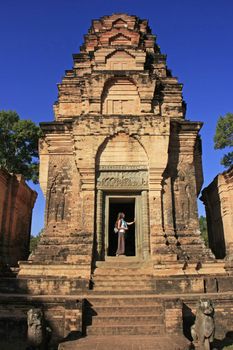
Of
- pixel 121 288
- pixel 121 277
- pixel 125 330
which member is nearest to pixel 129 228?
→ pixel 121 277

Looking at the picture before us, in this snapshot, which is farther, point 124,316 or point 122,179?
point 122,179

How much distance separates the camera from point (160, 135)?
45.8ft

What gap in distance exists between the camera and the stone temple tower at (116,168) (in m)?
12.7

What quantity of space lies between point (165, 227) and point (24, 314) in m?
6.46

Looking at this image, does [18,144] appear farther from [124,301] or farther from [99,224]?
[124,301]

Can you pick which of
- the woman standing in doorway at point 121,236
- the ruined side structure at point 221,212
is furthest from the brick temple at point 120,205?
the ruined side structure at point 221,212

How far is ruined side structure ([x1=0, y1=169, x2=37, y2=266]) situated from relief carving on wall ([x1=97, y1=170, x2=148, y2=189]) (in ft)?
14.7

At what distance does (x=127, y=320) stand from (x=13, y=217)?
868 cm

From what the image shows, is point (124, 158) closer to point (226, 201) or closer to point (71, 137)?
point (71, 137)

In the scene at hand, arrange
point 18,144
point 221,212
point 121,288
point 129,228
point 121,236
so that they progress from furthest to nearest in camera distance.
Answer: point 18,144 < point 129,228 < point 221,212 < point 121,236 < point 121,288

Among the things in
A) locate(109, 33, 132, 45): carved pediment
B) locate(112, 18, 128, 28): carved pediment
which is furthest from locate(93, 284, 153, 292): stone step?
locate(112, 18, 128, 28): carved pediment

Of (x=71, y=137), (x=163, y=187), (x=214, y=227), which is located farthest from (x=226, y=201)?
(x=71, y=137)

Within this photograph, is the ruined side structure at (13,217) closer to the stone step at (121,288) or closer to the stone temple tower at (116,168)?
the stone temple tower at (116,168)

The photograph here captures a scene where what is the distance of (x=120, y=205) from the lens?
702 inches
